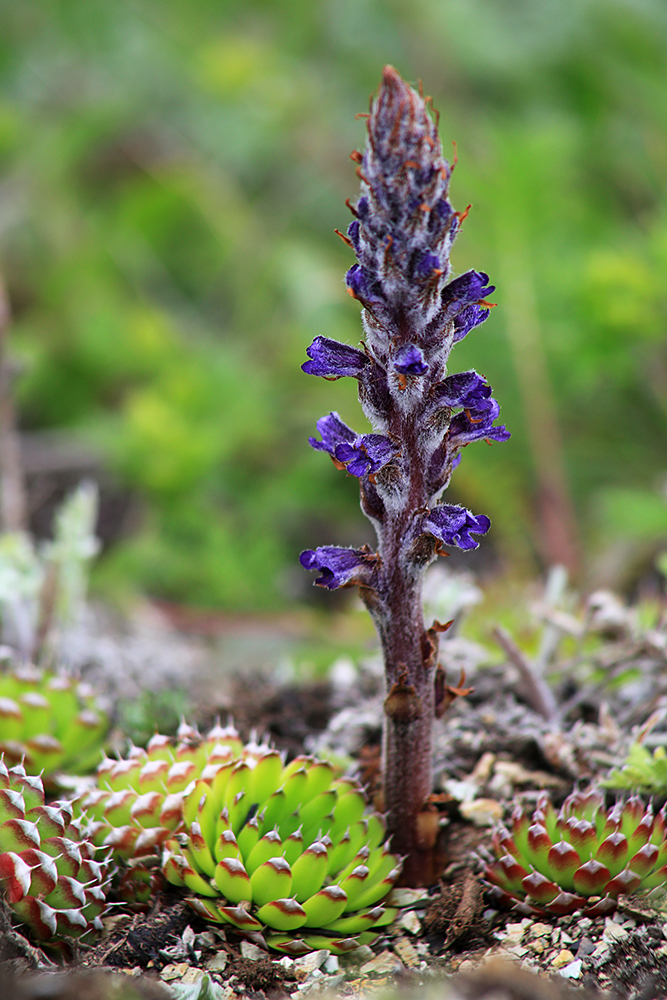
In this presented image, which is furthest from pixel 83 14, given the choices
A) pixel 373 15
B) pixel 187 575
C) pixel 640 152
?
pixel 187 575

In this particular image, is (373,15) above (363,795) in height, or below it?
above

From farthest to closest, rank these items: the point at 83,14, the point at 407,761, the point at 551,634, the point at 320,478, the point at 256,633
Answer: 1. the point at 83,14
2. the point at 320,478
3. the point at 256,633
4. the point at 551,634
5. the point at 407,761

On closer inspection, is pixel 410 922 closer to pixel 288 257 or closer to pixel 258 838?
pixel 258 838

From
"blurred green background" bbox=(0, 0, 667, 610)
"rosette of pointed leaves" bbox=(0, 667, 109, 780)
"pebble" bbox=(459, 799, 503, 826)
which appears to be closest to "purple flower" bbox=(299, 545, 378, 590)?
"pebble" bbox=(459, 799, 503, 826)

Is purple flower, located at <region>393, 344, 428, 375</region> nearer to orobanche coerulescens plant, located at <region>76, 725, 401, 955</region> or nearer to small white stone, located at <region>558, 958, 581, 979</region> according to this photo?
orobanche coerulescens plant, located at <region>76, 725, 401, 955</region>

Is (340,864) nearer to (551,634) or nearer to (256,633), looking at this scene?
(551,634)
